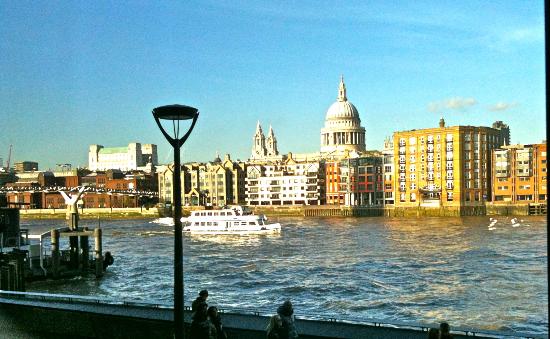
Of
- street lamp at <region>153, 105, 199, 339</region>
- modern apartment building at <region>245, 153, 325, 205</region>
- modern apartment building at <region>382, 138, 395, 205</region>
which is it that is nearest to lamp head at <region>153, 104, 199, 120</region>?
street lamp at <region>153, 105, 199, 339</region>

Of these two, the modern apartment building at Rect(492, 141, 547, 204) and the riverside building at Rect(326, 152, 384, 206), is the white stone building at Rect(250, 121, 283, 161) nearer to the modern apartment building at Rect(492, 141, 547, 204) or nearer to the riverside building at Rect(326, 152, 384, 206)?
the riverside building at Rect(326, 152, 384, 206)

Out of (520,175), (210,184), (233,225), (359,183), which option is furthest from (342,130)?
(233,225)

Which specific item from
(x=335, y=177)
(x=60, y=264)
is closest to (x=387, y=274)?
(x=60, y=264)

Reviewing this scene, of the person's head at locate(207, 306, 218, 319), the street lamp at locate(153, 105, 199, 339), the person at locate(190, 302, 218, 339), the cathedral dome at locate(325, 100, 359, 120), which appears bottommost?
the person at locate(190, 302, 218, 339)

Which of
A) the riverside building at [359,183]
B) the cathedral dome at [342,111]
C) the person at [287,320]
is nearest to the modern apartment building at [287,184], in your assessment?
the riverside building at [359,183]

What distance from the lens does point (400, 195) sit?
Result: 336 ft

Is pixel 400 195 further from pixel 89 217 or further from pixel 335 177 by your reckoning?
pixel 89 217

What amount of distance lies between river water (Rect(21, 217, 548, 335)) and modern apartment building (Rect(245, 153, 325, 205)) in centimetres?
6707

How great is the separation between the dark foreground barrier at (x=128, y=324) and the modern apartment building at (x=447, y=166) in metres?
88.3

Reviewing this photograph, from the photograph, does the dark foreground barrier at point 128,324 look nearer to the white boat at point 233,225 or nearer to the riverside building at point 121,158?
the white boat at point 233,225

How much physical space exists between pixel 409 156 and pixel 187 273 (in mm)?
74429

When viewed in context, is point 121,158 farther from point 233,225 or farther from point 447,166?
point 233,225

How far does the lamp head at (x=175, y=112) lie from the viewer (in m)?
7.60

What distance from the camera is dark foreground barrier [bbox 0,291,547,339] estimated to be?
855cm
